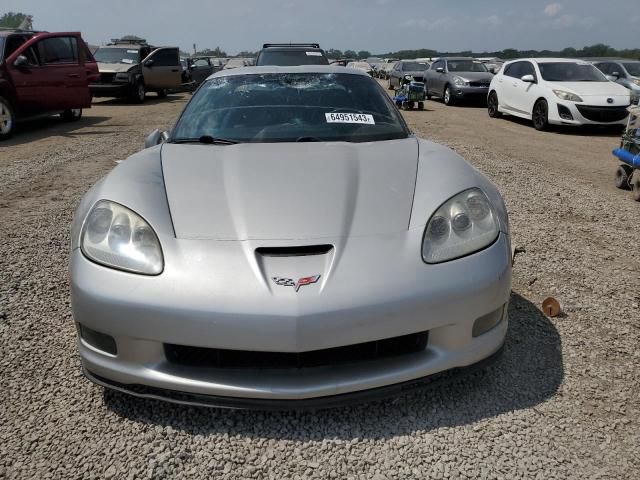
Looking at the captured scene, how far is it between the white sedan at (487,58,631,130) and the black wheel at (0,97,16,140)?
993cm

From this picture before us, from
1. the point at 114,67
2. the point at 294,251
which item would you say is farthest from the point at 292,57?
the point at 294,251

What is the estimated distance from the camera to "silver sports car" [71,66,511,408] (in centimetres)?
185

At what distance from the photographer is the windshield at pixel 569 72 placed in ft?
36.2

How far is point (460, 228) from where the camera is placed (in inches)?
86.0

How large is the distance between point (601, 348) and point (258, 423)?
175 centimetres

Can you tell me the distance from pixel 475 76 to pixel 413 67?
19.4 ft

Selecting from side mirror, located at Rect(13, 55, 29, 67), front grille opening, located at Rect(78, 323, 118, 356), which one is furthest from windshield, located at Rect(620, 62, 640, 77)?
front grille opening, located at Rect(78, 323, 118, 356)

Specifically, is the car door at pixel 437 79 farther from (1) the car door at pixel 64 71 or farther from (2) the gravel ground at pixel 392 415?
(2) the gravel ground at pixel 392 415

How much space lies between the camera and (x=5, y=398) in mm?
2242

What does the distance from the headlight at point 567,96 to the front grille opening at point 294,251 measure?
994 cm

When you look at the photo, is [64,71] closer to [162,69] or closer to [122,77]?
[122,77]

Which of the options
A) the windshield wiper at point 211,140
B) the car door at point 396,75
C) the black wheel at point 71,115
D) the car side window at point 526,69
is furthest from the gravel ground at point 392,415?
the car door at point 396,75

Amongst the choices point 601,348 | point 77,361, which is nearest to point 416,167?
point 601,348

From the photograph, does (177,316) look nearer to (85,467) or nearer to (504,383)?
(85,467)
